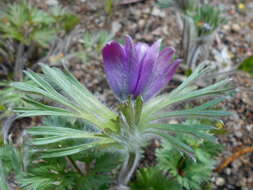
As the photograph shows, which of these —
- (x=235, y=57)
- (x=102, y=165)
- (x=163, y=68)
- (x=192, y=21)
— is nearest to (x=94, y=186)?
(x=102, y=165)

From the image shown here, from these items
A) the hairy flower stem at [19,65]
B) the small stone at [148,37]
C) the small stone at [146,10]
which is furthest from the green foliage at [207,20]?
the hairy flower stem at [19,65]

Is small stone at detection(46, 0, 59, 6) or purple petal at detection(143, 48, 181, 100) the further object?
small stone at detection(46, 0, 59, 6)

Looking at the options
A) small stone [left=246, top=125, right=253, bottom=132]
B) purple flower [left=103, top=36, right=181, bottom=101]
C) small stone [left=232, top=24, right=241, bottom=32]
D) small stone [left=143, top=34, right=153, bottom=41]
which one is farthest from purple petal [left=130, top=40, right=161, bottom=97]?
small stone [left=232, top=24, right=241, bottom=32]

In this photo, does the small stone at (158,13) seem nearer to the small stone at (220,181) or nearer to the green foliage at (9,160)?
the small stone at (220,181)

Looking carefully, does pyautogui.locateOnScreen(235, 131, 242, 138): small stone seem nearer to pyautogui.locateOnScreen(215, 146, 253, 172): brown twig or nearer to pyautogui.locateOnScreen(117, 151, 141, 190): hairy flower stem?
pyautogui.locateOnScreen(215, 146, 253, 172): brown twig

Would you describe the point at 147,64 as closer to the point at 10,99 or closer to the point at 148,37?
the point at 10,99

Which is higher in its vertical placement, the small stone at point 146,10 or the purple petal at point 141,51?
the purple petal at point 141,51
